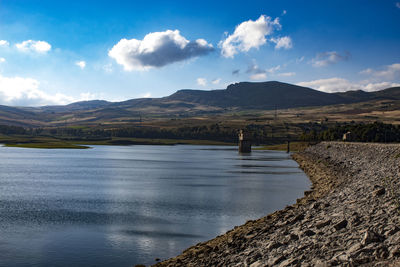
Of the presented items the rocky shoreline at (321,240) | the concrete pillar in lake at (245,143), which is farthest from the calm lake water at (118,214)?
the concrete pillar in lake at (245,143)

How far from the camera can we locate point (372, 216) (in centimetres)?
1867

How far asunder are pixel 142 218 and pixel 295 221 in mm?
13060

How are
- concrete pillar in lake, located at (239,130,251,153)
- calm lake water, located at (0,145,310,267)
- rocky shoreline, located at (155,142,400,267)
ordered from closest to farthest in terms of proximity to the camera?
rocky shoreline, located at (155,142,400,267) → calm lake water, located at (0,145,310,267) → concrete pillar in lake, located at (239,130,251,153)

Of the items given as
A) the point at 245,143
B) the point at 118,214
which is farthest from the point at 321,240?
the point at 245,143

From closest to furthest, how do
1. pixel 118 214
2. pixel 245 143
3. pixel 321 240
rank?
pixel 321 240 → pixel 118 214 → pixel 245 143

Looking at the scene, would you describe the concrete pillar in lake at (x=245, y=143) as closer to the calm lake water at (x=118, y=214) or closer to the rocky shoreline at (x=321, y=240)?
the calm lake water at (x=118, y=214)

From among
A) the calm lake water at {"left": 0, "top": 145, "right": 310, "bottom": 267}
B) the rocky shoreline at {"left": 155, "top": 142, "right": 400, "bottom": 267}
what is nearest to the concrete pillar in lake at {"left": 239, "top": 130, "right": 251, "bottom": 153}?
the calm lake water at {"left": 0, "top": 145, "right": 310, "bottom": 267}

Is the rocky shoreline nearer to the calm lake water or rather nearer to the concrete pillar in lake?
the calm lake water

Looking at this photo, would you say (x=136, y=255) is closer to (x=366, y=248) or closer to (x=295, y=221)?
(x=295, y=221)

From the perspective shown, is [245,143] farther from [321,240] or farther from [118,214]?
[321,240]

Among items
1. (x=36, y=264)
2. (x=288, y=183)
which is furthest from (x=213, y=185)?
(x=36, y=264)

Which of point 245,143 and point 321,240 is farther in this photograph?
point 245,143

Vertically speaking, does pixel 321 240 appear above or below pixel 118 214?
above

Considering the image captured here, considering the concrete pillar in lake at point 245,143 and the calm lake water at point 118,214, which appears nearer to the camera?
the calm lake water at point 118,214
